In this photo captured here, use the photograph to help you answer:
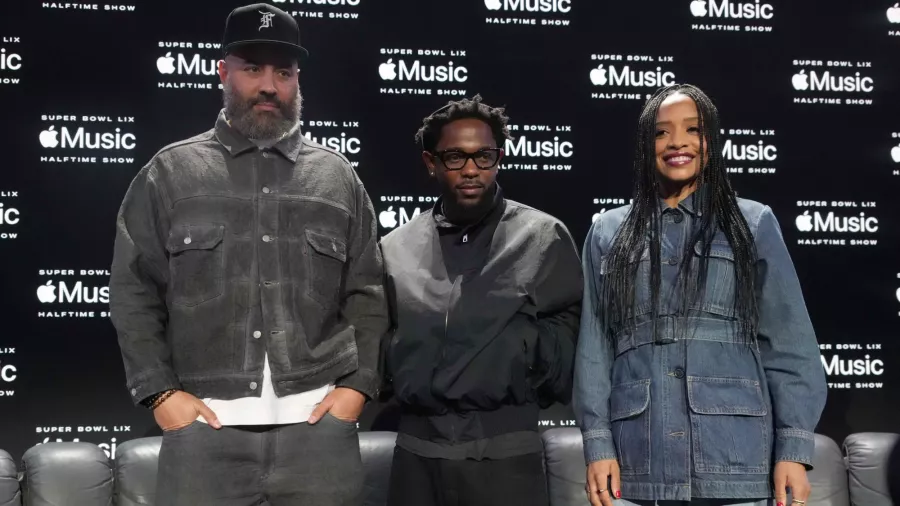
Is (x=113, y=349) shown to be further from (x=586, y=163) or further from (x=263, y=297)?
(x=586, y=163)

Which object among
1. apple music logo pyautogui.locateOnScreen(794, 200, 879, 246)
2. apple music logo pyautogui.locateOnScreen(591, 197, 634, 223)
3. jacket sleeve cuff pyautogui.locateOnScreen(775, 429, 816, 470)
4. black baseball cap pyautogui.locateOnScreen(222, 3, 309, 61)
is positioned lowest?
jacket sleeve cuff pyautogui.locateOnScreen(775, 429, 816, 470)

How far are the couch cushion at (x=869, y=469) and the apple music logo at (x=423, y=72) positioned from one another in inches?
85.1

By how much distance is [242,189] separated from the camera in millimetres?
2385

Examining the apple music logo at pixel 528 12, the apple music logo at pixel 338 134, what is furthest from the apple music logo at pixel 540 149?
the apple music logo at pixel 338 134

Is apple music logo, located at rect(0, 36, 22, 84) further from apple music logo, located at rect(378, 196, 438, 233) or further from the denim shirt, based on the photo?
the denim shirt

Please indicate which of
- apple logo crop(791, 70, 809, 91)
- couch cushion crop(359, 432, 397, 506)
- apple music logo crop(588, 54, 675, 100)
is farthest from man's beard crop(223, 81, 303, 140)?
apple logo crop(791, 70, 809, 91)

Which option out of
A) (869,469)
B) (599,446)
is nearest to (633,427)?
(599,446)

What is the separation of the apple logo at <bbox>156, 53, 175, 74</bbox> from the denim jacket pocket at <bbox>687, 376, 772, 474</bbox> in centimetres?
254

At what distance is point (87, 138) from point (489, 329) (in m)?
2.05

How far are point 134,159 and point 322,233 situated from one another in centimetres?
156

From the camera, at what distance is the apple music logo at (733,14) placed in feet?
13.2

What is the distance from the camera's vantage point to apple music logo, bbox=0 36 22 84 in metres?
3.56

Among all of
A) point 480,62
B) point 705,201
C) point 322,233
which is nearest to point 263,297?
point 322,233

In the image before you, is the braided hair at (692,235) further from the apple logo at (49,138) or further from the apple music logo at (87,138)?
the apple logo at (49,138)
